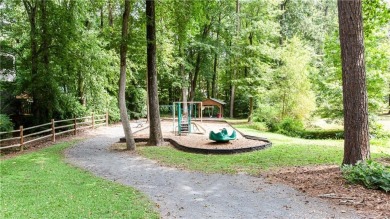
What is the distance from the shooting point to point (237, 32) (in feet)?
88.7

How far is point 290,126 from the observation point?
19.6m

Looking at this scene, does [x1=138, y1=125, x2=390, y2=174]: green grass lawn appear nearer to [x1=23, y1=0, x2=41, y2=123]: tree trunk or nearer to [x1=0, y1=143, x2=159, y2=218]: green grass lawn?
[x1=0, y1=143, x2=159, y2=218]: green grass lawn

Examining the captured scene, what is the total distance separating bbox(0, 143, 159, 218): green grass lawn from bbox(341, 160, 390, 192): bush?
158 inches

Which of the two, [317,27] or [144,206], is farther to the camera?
[317,27]

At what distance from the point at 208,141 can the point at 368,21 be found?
300 inches

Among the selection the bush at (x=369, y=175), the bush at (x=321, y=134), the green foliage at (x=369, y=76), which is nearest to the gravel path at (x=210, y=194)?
the bush at (x=369, y=175)

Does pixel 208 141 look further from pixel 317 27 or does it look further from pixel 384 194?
pixel 317 27

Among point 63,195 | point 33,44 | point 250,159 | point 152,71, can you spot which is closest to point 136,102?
point 33,44

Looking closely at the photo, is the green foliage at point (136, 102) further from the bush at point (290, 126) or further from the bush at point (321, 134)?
the bush at point (321, 134)

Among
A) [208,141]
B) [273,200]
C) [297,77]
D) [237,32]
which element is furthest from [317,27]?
[273,200]

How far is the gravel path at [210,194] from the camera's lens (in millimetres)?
5082

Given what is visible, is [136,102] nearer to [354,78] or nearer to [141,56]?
[141,56]

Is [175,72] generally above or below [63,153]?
above

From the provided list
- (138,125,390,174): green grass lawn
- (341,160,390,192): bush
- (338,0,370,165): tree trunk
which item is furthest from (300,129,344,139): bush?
(341,160,390,192): bush
